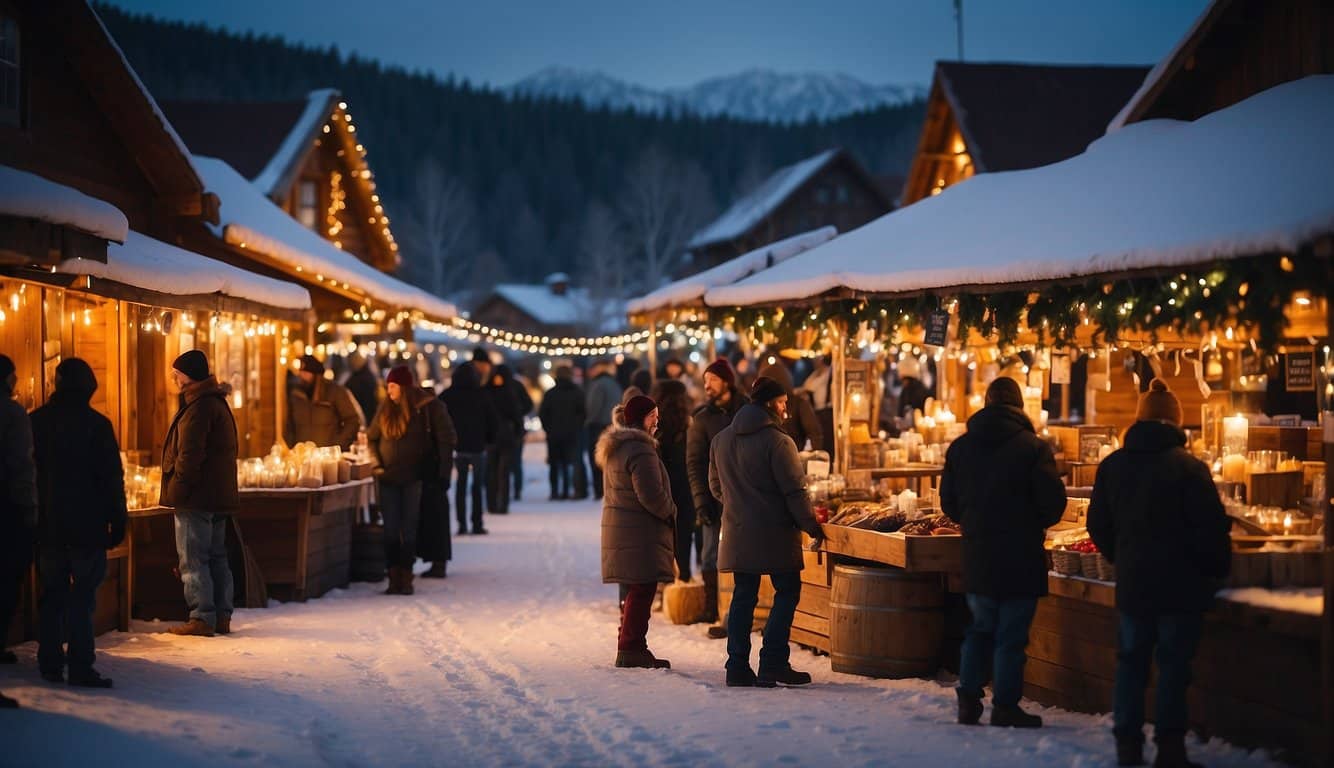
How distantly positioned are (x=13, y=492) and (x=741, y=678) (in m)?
4.38

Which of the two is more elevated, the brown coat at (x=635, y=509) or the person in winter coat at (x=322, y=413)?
the person in winter coat at (x=322, y=413)

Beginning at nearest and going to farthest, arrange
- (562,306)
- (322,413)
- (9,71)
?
(9,71), (322,413), (562,306)

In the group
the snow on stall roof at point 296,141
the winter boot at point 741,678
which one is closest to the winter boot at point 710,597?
the winter boot at point 741,678

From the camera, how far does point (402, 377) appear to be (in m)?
13.8

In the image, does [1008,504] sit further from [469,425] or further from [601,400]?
[601,400]

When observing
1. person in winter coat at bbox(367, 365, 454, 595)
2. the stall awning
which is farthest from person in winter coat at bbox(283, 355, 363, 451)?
person in winter coat at bbox(367, 365, 454, 595)

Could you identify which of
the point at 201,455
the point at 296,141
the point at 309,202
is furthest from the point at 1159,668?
the point at 309,202

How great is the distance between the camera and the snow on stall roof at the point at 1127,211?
24.9 ft

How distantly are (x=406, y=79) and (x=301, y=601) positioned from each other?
105669 mm

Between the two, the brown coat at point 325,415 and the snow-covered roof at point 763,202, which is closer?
the brown coat at point 325,415

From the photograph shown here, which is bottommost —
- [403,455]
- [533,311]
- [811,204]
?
[403,455]

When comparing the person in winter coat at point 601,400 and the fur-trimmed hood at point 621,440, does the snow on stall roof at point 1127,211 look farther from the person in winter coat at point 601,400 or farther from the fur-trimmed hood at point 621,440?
the person in winter coat at point 601,400

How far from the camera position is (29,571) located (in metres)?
9.62

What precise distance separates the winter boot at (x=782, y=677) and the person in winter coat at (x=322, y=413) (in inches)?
283
